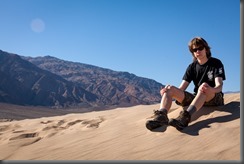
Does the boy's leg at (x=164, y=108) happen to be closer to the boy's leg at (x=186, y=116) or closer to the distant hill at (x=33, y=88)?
the boy's leg at (x=186, y=116)

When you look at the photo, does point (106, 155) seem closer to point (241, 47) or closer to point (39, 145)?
point (39, 145)

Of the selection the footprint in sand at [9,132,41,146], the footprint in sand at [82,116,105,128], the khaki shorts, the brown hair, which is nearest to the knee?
the khaki shorts

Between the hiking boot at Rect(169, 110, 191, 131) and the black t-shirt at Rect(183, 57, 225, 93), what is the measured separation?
731 millimetres

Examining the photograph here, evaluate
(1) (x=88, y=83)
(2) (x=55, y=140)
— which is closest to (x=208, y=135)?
(2) (x=55, y=140)

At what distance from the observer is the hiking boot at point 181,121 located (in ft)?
11.6

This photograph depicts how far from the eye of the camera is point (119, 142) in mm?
3734

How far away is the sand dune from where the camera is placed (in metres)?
2.99

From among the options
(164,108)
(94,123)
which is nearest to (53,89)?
(94,123)

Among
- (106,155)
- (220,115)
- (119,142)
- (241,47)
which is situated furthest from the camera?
(220,115)

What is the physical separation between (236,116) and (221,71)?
23.0 inches

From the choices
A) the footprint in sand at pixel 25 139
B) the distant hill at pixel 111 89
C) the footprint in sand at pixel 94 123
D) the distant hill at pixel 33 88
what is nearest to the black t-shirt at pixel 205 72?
the footprint in sand at pixel 94 123

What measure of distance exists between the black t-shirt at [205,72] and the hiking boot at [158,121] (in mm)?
838

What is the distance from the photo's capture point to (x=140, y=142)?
11.6ft

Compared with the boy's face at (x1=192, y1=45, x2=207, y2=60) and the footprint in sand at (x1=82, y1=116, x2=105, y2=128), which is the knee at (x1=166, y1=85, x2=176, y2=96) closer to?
the boy's face at (x1=192, y1=45, x2=207, y2=60)
